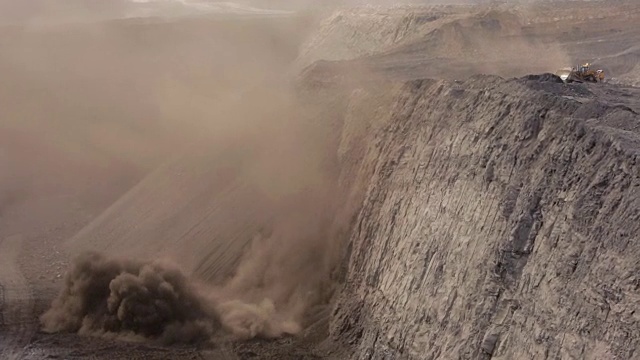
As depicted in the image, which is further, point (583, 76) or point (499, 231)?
point (583, 76)

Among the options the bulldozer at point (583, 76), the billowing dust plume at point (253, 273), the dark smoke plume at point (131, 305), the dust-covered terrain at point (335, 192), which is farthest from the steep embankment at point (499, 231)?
the dark smoke plume at point (131, 305)

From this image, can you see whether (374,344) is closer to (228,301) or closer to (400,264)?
(400,264)

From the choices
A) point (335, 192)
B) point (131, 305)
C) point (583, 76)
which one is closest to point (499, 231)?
point (335, 192)

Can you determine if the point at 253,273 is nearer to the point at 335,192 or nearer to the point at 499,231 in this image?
the point at 335,192

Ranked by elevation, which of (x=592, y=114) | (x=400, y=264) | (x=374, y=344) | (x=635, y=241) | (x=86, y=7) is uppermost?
(x=86, y=7)

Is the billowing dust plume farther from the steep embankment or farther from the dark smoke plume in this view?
the steep embankment

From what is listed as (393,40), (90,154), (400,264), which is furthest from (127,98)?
(400,264)
